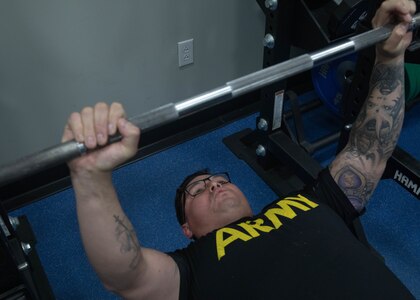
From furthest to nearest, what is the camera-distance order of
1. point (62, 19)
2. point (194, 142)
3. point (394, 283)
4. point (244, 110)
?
point (244, 110)
point (194, 142)
point (62, 19)
point (394, 283)

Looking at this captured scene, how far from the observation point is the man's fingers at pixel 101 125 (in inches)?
31.2

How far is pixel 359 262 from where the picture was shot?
1.10m

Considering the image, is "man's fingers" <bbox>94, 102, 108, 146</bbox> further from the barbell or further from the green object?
the green object

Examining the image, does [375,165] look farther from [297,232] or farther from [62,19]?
[62,19]

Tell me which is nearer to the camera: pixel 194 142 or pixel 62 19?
pixel 62 19

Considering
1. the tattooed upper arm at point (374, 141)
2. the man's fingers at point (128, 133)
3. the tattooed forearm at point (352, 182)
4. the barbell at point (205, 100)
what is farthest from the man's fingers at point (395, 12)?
the man's fingers at point (128, 133)

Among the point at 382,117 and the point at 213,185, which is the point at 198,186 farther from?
the point at 382,117

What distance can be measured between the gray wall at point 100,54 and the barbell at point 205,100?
107 centimetres

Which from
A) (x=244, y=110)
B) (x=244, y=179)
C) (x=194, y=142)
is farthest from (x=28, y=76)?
(x=244, y=110)

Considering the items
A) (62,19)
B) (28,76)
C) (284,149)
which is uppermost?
(62,19)

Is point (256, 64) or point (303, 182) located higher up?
point (256, 64)

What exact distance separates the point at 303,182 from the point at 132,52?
1.04 meters

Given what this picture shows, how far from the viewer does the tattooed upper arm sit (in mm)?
1334

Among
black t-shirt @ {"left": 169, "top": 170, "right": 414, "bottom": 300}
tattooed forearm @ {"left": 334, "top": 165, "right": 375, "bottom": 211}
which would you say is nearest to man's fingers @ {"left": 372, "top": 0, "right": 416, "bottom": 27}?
tattooed forearm @ {"left": 334, "top": 165, "right": 375, "bottom": 211}
